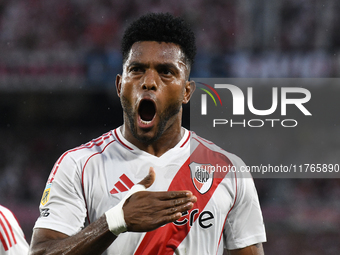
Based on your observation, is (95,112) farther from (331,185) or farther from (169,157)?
(169,157)

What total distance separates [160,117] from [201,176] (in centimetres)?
43

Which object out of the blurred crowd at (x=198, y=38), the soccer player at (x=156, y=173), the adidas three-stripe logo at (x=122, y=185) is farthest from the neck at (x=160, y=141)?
the blurred crowd at (x=198, y=38)

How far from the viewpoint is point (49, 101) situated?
11336 mm

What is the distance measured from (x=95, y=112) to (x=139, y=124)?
897cm

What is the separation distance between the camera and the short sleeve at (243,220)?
268 cm

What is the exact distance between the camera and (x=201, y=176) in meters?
2.67

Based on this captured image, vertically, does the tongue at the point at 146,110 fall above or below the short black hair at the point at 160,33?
below

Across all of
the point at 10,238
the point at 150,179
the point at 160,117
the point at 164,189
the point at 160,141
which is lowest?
the point at 10,238

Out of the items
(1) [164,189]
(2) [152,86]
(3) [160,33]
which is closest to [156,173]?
(1) [164,189]

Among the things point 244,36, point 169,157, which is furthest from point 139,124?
point 244,36

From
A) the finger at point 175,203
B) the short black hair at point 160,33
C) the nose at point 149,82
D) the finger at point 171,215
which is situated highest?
the short black hair at point 160,33

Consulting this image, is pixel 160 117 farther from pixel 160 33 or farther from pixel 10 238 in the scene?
pixel 10 238

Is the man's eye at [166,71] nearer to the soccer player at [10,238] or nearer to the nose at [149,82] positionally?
the nose at [149,82]

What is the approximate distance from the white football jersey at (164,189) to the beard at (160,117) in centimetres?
10
